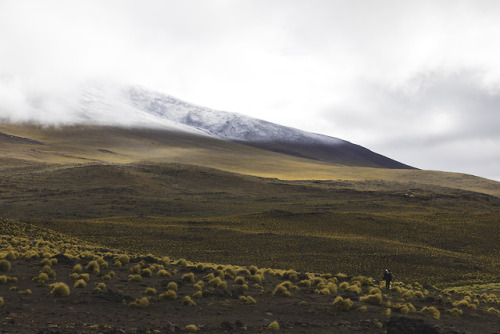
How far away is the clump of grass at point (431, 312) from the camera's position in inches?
697

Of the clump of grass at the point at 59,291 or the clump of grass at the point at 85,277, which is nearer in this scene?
the clump of grass at the point at 59,291

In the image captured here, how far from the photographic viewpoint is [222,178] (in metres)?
101

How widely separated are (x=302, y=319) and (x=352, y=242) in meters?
28.8

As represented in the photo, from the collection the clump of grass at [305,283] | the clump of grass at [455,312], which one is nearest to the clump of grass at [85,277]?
the clump of grass at [305,283]

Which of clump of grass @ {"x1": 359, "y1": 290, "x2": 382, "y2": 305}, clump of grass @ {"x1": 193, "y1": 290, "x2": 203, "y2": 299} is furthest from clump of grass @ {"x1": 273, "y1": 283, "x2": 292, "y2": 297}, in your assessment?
clump of grass @ {"x1": 193, "y1": 290, "x2": 203, "y2": 299}

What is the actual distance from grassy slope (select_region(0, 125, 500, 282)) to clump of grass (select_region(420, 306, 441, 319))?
555 inches

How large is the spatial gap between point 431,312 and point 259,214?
1704 inches

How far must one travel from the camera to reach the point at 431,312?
706 inches

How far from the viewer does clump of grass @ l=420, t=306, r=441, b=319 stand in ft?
58.1

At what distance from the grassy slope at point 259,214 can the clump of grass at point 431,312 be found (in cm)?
1410

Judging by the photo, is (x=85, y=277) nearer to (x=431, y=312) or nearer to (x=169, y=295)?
(x=169, y=295)

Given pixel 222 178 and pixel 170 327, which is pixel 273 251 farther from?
pixel 222 178

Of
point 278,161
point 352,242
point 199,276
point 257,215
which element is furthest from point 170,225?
point 278,161

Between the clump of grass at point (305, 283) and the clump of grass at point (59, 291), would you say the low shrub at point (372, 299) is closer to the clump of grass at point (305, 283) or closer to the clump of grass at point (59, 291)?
the clump of grass at point (305, 283)
